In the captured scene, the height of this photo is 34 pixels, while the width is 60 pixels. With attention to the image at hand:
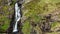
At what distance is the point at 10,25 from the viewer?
14.5 meters

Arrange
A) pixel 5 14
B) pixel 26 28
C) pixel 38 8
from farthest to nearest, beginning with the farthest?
pixel 5 14
pixel 38 8
pixel 26 28

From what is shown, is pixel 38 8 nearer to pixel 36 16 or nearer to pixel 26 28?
pixel 36 16

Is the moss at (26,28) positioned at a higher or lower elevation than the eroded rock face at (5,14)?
lower

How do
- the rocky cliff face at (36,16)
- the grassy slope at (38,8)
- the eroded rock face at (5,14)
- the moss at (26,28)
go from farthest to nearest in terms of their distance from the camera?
the eroded rock face at (5,14) → the grassy slope at (38,8) → the moss at (26,28) → the rocky cliff face at (36,16)

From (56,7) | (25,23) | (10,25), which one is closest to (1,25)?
(10,25)

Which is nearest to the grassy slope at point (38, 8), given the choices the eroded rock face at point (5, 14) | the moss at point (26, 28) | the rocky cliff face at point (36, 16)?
the rocky cliff face at point (36, 16)

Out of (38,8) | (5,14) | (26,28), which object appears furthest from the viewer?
(5,14)

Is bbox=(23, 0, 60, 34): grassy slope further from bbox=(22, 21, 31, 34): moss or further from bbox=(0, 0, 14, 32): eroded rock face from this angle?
bbox=(0, 0, 14, 32): eroded rock face

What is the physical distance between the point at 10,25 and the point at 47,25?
2.66 metres

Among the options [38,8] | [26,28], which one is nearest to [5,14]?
[26,28]

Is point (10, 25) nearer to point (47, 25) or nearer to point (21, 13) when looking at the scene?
point (21, 13)

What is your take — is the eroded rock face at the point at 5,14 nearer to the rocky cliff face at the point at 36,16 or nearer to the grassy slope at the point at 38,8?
the rocky cliff face at the point at 36,16

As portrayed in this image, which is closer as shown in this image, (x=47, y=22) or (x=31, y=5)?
(x=47, y=22)

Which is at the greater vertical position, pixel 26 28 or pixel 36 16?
pixel 36 16
